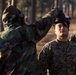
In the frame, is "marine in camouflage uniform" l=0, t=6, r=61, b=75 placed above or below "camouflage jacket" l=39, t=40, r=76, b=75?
above

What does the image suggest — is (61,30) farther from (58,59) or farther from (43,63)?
(43,63)

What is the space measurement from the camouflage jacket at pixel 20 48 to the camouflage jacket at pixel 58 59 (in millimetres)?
323

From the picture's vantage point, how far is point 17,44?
12.3 feet

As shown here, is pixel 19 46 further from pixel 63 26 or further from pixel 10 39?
pixel 63 26

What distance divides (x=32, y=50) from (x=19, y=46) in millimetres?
173

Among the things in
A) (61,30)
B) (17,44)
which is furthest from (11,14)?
(61,30)

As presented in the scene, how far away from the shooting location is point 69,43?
4289mm

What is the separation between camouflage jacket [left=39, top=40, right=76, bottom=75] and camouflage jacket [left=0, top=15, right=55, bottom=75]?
1.06 feet

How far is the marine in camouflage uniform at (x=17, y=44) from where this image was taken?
3721 mm

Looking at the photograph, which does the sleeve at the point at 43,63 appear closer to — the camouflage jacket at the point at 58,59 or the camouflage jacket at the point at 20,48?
the camouflage jacket at the point at 58,59

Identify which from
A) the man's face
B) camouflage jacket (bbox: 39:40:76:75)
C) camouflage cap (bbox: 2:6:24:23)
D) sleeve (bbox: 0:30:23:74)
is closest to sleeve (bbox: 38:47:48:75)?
camouflage jacket (bbox: 39:40:76:75)

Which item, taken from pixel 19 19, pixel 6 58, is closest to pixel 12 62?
pixel 6 58

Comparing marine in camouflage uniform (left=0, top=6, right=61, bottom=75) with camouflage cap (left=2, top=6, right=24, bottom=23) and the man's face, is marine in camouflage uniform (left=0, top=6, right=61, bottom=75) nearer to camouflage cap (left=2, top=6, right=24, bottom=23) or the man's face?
camouflage cap (left=2, top=6, right=24, bottom=23)

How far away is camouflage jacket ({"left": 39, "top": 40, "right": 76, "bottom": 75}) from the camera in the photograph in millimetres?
4195
